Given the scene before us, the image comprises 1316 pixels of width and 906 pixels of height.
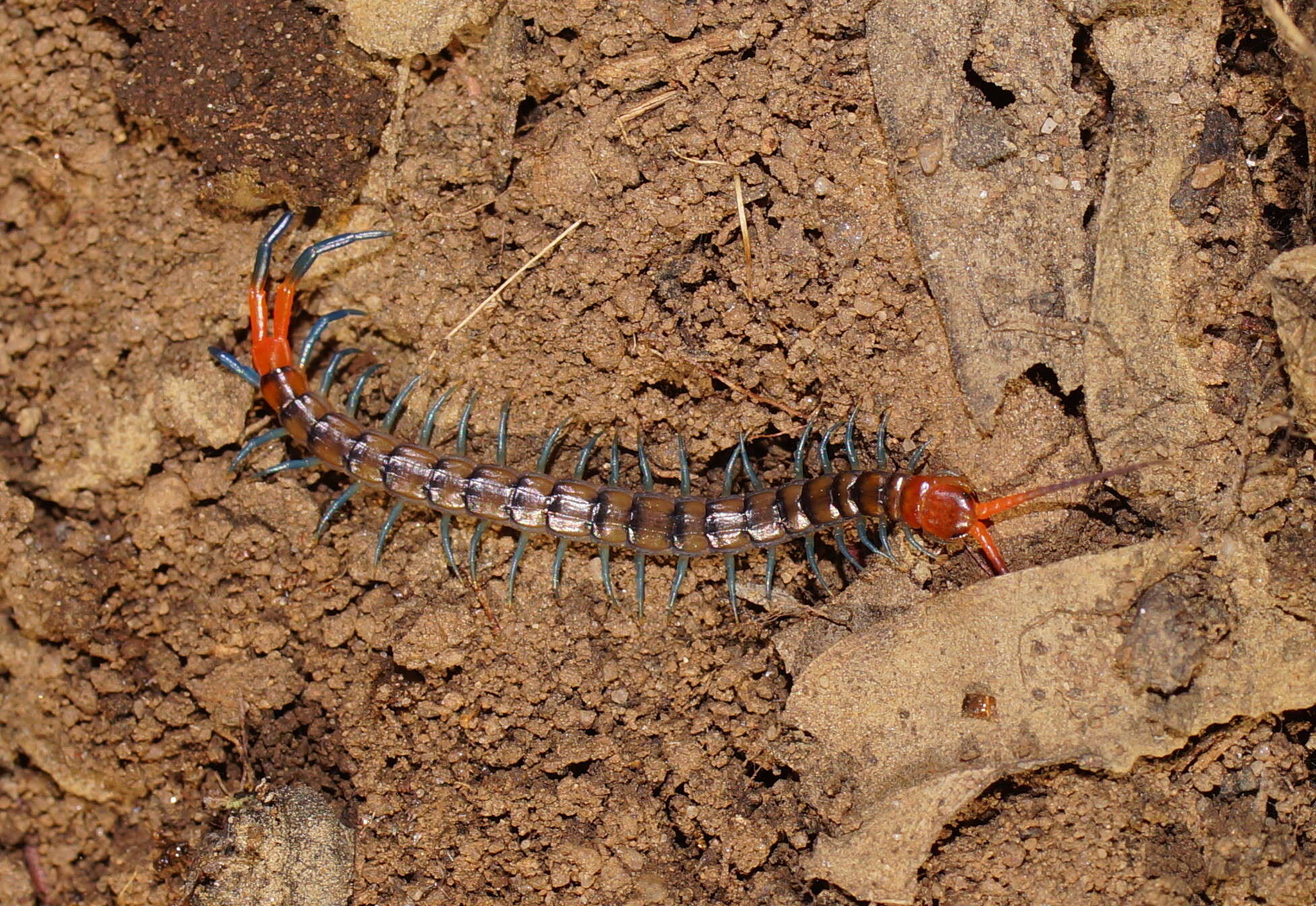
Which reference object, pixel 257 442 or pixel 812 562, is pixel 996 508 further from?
pixel 257 442

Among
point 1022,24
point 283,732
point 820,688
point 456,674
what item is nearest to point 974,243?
point 1022,24

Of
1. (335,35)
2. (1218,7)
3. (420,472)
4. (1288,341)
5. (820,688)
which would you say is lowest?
(820,688)

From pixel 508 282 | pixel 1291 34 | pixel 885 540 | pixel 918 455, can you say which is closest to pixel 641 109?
pixel 508 282

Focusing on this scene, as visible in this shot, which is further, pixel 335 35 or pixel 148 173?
pixel 148 173

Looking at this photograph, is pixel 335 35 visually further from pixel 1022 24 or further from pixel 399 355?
pixel 1022 24

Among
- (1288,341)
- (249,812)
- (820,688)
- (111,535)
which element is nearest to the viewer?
(1288,341)

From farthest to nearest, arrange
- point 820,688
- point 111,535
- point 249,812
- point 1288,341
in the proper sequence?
point 111,535, point 249,812, point 820,688, point 1288,341

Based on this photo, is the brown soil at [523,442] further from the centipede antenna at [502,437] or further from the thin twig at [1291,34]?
the thin twig at [1291,34]
